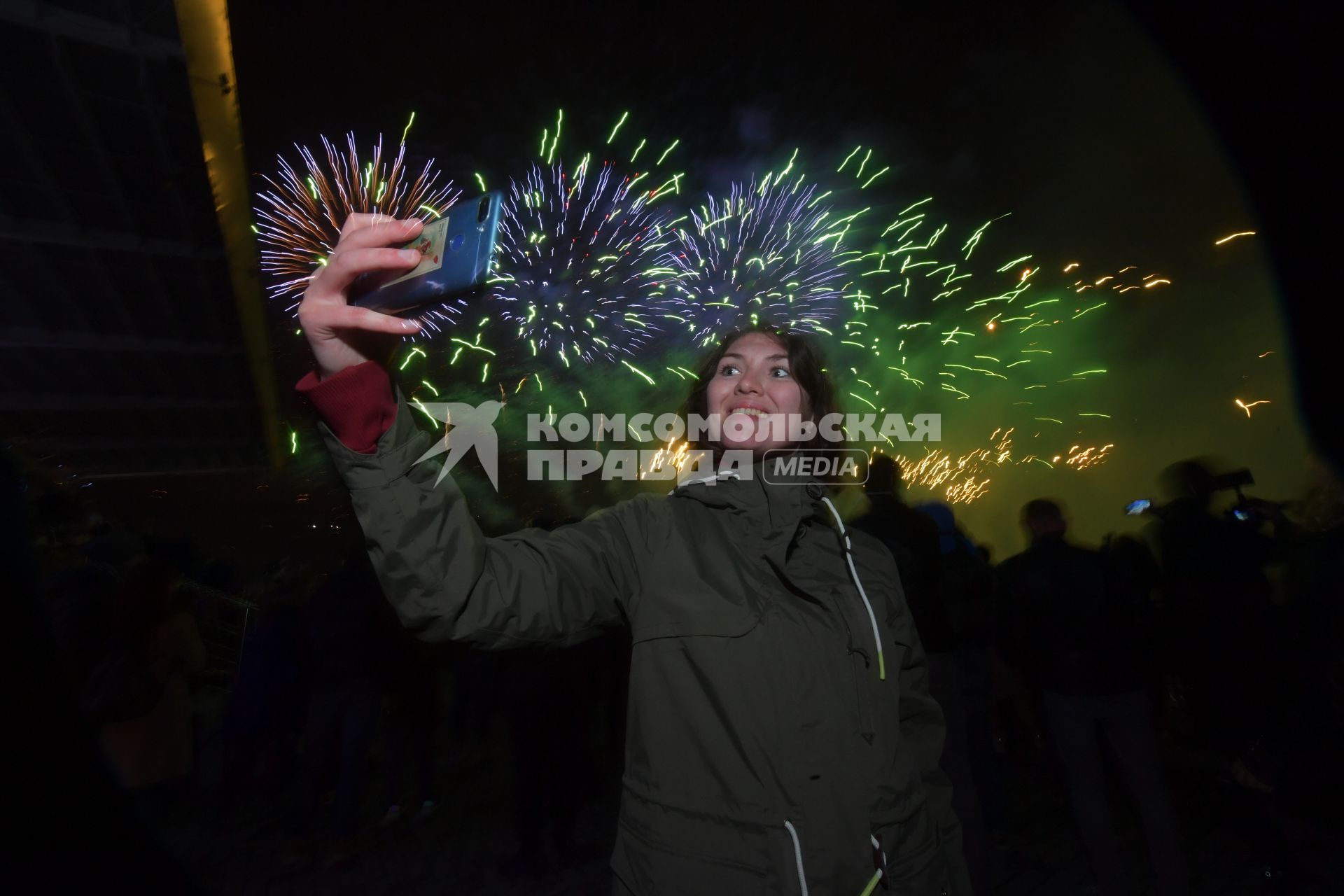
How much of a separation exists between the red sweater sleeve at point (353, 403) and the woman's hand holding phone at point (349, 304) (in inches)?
1.1

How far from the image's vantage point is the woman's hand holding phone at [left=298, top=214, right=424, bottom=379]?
4.23ft

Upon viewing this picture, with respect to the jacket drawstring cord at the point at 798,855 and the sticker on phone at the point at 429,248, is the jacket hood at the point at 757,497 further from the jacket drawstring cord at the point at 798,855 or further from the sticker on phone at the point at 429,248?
the sticker on phone at the point at 429,248

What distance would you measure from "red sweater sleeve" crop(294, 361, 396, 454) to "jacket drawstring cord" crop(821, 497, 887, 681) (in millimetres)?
1305

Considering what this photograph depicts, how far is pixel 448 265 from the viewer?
131 cm

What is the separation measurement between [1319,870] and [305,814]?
6781 millimetres

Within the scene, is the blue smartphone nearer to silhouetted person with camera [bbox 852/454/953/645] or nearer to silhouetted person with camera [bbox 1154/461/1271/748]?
silhouetted person with camera [bbox 852/454/953/645]

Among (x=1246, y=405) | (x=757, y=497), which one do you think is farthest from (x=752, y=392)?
(x=1246, y=405)

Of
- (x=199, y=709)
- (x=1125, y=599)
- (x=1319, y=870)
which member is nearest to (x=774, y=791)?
(x=1125, y=599)

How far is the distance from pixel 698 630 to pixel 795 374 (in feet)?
3.98

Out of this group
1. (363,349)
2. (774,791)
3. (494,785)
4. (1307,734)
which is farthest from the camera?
(494,785)

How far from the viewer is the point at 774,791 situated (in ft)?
4.85

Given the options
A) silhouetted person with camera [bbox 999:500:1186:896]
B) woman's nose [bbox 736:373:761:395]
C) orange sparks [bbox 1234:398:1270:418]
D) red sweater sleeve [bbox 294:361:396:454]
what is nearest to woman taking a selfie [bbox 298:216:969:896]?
red sweater sleeve [bbox 294:361:396:454]

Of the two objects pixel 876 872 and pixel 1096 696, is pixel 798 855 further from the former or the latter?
pixel 1096 696

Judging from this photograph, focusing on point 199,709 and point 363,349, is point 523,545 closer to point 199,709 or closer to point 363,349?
point 363,349
